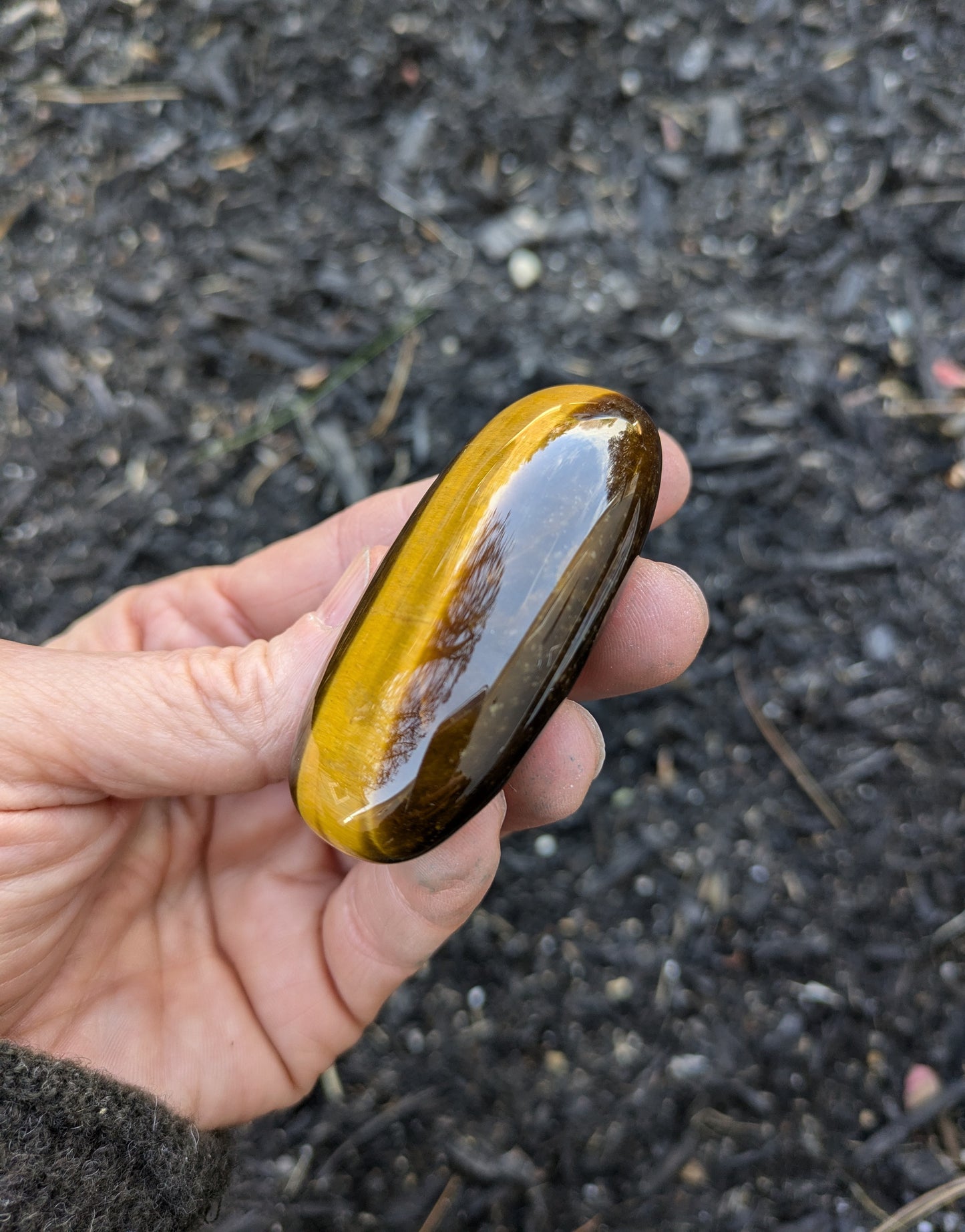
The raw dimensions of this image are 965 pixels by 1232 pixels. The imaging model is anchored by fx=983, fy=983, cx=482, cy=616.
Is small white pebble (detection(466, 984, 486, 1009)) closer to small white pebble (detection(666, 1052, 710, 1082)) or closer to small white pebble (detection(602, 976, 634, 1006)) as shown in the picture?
small white pebble (detection(602, 976, 634, 1006))

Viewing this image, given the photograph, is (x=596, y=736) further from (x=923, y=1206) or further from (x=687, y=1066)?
(x=923, y=1206)

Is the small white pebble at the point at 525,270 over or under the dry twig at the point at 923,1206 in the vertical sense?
over

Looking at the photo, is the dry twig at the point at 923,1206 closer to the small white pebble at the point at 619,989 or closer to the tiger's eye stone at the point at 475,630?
the small white pebble at the point at 619,989

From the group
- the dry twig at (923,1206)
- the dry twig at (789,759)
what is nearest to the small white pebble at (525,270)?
the dry twig at (789,759)

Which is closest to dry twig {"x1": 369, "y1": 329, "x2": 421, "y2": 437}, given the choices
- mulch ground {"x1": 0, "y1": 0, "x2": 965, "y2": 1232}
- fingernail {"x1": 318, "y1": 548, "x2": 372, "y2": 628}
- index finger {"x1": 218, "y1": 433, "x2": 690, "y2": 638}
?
mulch ground {"x1": 0, "y1": 0, "x2": 965, "y2": 1232}

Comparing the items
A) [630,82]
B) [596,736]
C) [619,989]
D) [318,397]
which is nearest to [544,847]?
[619,989]

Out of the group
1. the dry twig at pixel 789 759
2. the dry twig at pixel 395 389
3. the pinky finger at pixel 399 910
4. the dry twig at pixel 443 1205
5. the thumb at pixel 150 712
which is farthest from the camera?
the dry twig at pixel 395 389
